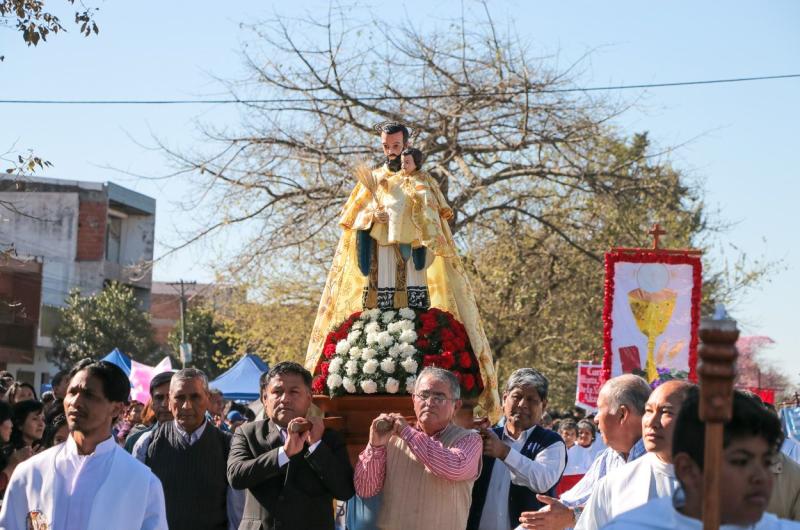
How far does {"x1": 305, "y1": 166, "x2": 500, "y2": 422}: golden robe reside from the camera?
9.89 meters

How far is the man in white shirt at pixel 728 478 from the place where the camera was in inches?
124

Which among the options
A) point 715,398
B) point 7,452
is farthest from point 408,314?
point 715,398

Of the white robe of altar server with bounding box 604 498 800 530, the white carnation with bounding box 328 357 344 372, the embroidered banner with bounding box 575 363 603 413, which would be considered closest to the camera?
the white robe of altar server with bounding box 604 498 800 530

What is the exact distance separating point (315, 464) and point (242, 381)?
14.1 meters

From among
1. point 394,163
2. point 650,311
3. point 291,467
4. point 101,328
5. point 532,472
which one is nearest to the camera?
point 291,467

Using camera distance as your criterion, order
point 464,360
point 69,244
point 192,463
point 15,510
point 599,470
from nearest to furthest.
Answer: point 15,510 < point 599,470 < point 192,463 < point 464,360 < point 69,244

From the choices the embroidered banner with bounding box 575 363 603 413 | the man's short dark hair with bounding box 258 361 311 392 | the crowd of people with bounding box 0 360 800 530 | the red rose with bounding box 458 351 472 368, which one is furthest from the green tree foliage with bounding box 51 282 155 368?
the man's short dark hair with bounding box 258 361 311 392

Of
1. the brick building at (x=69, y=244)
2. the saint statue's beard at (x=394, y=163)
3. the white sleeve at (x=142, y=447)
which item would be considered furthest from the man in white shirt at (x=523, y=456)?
the brick building at (x=69, y=244)

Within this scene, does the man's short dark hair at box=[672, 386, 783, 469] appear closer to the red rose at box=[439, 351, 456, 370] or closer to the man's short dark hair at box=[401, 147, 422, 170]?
the red rose at box=[439, 351, 456, 370]

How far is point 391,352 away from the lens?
9086 millimetres

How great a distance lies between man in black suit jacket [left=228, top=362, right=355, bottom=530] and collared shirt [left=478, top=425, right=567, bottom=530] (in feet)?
3.01

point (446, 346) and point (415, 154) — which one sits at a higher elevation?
point (415, 154)

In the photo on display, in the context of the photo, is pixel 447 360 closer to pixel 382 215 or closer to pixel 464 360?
pixel 464 360

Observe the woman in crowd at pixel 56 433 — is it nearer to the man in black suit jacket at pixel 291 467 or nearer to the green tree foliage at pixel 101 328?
the man in black suit jacket at pixel 291 467
